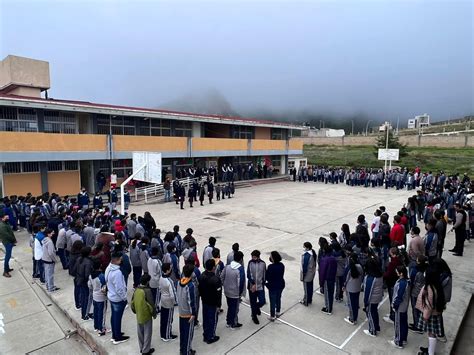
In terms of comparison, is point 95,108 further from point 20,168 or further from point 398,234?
point 398,234

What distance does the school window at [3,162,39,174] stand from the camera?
1639 cm

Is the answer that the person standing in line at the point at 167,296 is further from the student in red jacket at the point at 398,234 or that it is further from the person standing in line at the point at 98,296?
the student in red jacket at the point at 398,234

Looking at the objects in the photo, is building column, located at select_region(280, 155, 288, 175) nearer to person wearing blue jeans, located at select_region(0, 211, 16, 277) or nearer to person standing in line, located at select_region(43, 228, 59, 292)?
person wearing blue jeans, located at select_region(0, 211, 16, 277)

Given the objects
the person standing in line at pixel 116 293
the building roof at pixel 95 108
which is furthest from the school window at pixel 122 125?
the person standing in line at pixel 116 293

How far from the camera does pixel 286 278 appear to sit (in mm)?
8289

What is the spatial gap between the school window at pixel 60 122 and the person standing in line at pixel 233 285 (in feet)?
53.8

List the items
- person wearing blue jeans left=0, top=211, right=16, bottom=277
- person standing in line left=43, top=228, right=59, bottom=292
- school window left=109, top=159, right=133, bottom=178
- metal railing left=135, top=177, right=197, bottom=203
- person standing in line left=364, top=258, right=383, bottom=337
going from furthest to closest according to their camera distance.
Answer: school window left=109, top=159, right=133, bottom=178 < metal railing left=135, top=177, right=197, bottom=203 < person wearing blue jeans left=0, top=211, right=16, bottom=277 < person standing in line left=43, top=228, right=59, bottom=292 < person standing in line left=364, top=258, right=383, bottom=337

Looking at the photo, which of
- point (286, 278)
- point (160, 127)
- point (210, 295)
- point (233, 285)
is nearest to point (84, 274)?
point (210, 295)

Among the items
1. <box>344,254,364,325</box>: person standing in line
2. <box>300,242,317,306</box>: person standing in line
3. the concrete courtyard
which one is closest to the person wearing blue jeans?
the concrete courtyard

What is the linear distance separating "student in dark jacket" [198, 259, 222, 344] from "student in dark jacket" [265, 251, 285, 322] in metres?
1.17

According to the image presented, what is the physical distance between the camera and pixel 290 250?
10.6 metres

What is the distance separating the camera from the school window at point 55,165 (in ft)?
59.1

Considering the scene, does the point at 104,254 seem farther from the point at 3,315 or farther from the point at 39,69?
the point at 39,69

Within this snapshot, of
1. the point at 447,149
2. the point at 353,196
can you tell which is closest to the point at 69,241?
the point at 353,196
